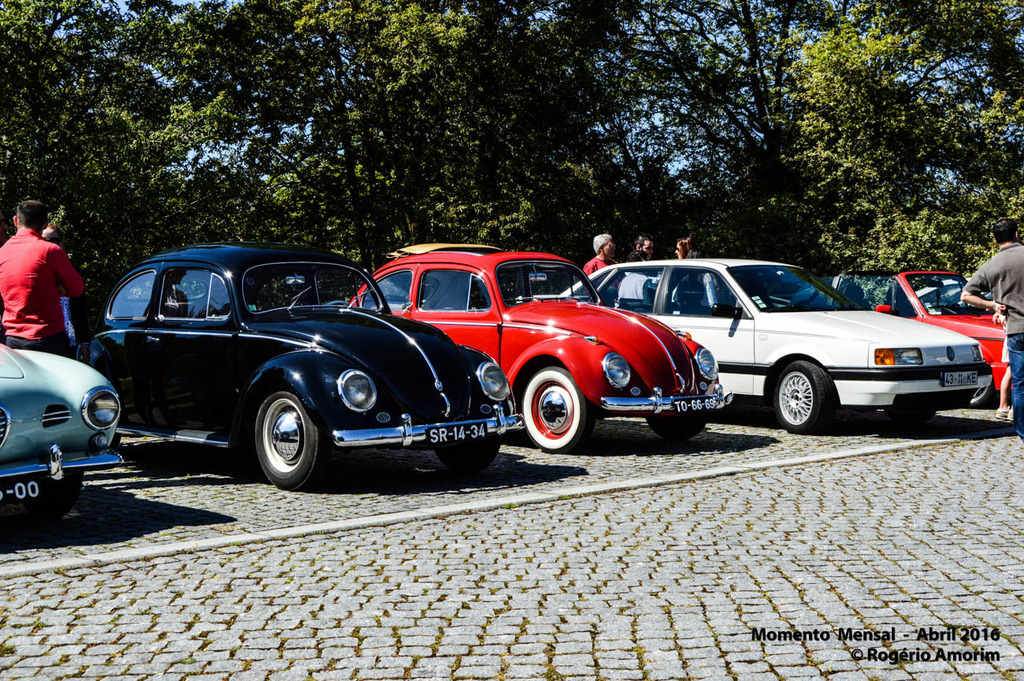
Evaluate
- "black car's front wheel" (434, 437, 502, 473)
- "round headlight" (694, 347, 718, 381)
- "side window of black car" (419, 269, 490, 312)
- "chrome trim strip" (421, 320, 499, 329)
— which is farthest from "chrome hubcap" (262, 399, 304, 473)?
"round headlight" (694, 347, 718, 381)

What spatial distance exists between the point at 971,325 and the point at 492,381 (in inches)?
297

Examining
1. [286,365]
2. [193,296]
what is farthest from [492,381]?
[193,296]

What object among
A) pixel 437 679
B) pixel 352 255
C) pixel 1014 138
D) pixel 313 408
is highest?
pixel 1014 138

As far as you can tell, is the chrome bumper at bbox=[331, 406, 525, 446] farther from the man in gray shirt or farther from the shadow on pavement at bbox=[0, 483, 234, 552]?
the man in gray shirt

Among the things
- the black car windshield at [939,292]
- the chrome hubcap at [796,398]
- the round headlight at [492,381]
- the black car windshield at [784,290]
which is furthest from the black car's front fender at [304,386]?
the black car windshield at [939,292]

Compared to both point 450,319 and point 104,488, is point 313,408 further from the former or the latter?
point 450,319

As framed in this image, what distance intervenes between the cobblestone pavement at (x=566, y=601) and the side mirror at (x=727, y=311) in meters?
4.47

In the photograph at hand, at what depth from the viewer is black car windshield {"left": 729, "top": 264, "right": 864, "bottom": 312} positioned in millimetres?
11758

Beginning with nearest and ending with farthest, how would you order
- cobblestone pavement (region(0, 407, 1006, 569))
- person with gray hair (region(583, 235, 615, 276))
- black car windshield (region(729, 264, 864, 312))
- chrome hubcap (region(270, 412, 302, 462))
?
cobblestone pavement (region(0, 407, 1006, 569))
chrome hubcap (region(270, 412, 302, 462))
black car windshield (region(729, 264, 864, 312))
person with gray hair (region(583, 235, 615, 276))

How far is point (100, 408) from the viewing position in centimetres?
656

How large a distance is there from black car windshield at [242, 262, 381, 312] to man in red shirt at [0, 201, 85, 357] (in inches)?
51.1

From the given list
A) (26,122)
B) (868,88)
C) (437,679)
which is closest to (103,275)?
(26,122)

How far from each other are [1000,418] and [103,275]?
18977 millimetres

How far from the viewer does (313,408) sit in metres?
7.48
